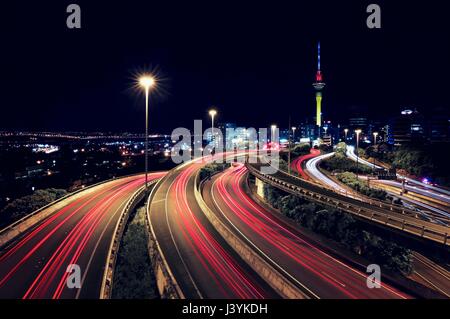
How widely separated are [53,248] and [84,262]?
3.70 metres

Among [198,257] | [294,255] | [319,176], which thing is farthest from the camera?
[319,176]

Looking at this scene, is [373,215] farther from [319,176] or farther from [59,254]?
[319,176]

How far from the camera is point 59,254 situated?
1722cm

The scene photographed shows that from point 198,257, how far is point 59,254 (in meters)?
9.40

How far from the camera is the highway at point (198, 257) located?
50.2ft

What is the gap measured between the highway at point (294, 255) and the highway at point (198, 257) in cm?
198

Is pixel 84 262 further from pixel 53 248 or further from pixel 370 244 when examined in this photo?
pixel 370 244

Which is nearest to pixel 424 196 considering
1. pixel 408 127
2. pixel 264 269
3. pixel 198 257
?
pixel 264 269

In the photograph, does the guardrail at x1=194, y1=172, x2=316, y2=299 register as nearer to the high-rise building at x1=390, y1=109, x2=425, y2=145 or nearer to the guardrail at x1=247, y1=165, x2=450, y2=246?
the guardrail at x1=247, y1=165, x2=450, y2=246

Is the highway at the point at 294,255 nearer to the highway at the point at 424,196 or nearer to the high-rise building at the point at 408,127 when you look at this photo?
the highway at the point at 424,196

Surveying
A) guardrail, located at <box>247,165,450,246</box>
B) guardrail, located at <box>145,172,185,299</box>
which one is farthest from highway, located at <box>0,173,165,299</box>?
guardrail, located at <box>247,165,450,246</box>
